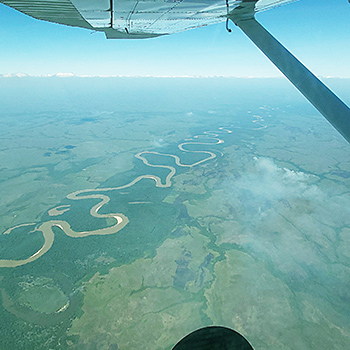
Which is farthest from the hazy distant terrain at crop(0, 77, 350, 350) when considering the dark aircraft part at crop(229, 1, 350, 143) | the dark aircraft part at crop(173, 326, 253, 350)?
the dark aircraft part at crop(229, 1, 350, 143)

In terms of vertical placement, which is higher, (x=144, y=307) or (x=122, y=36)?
(x=122, y=36)

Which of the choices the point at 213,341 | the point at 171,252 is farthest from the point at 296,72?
the point at 171,252

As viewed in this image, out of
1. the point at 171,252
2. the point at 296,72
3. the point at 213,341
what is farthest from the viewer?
the point at 171,252

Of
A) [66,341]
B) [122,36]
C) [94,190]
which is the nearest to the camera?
[122,36]

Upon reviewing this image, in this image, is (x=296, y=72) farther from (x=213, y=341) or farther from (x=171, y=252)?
(x=171, y=252)

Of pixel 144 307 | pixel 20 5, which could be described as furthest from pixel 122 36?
pixel 144 307

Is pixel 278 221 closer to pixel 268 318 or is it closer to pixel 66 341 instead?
pixel 268 318
